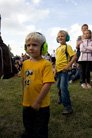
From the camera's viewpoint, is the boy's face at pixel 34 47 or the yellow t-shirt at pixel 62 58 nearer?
the boy's face at pixel 34 47

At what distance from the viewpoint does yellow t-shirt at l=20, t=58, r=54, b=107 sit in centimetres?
176

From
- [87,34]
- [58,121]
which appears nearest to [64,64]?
[58,121]

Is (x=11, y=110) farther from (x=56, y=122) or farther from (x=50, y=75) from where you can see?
(x=50, y=75)

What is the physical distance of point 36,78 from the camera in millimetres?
1800

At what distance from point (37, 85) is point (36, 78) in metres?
0.09

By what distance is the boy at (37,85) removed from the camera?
5.72 feet

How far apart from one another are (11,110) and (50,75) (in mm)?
2135

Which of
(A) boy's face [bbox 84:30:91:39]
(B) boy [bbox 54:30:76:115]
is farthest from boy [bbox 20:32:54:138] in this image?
(A) boy's face [bbox 84:30:91:39]

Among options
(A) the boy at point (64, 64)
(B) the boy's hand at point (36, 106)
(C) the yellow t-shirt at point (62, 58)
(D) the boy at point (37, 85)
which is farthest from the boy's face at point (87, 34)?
(B) the boy's hand at point (36, 106)

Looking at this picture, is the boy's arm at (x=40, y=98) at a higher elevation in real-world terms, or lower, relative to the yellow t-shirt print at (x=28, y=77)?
lower

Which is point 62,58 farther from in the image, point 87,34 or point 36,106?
point 87,34

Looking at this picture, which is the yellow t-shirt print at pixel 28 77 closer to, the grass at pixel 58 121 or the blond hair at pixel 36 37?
the blond hair at pixel 36 37

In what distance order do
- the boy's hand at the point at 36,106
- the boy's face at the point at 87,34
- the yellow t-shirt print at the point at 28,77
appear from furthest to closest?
the boy's face at the point at 87,34 → the yellow t-shirt print at the point at 28,77 → the boy's hand at the point at 36,106

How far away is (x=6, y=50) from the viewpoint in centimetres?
182
